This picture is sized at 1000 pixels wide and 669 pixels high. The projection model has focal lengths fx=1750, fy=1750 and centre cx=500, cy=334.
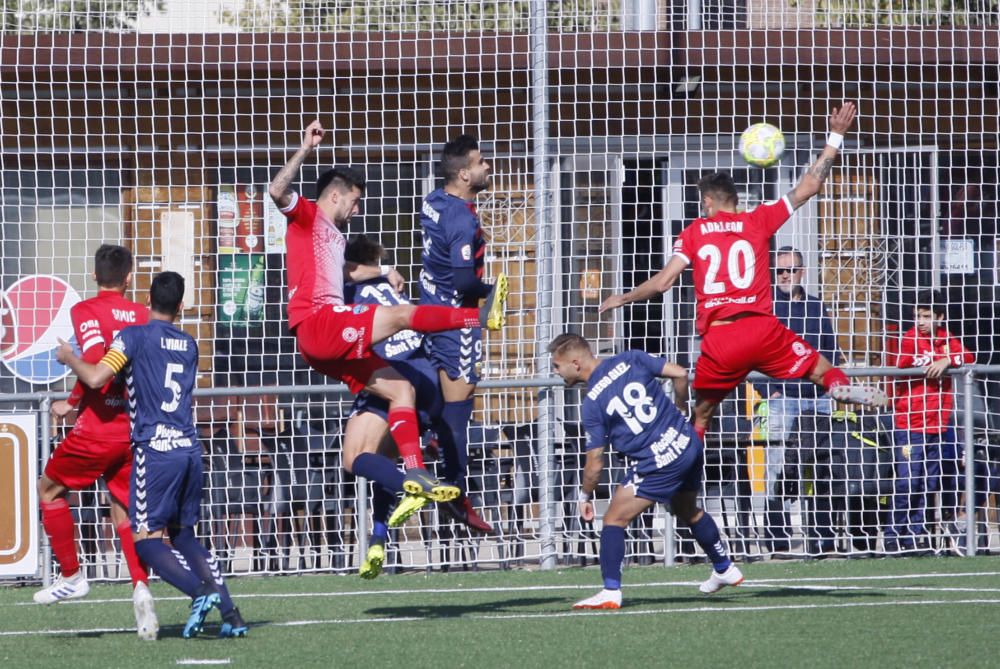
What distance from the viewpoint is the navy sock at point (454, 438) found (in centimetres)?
968

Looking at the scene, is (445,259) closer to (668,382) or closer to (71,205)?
(668,382)

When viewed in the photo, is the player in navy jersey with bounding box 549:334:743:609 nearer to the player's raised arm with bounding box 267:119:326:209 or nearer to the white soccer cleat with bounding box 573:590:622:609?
the white soccer cleat with bounding box 573:590:622:609

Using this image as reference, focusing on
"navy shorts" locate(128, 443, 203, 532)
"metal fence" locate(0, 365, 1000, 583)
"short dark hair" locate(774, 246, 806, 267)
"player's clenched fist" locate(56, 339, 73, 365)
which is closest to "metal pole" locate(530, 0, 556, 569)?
"metal fence" locate(0, 365, 1000, 583)

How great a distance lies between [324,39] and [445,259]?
484cm

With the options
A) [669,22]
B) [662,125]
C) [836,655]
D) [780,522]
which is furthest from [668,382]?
[836,655]

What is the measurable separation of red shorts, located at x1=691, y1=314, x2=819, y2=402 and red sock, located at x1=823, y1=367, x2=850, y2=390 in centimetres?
10

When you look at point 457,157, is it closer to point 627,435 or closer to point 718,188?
point 718,188

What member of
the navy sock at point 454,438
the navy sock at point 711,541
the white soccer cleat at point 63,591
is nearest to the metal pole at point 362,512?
the navy sock at point 454,438

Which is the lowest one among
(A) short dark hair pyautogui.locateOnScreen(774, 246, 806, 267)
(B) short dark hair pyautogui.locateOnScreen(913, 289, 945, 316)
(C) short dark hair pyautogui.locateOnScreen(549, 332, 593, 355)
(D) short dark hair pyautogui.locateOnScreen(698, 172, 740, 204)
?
(C) short dark hair pyautogui.locateOnScreen(549, 332, 593, 355)

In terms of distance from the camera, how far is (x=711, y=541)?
9555 millimetres

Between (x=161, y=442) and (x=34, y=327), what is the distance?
5671mm

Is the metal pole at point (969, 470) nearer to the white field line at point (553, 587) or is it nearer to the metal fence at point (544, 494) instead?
the metal fence at point (544, 494)

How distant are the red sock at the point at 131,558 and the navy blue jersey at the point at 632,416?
236 centimetres

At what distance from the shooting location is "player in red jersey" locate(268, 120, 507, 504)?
28.2ft
